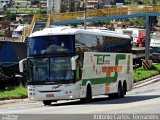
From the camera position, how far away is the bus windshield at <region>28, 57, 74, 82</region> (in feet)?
86.4

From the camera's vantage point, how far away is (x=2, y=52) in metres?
45.2

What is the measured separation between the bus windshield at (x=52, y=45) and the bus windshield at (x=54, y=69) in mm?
380

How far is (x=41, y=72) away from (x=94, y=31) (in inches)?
183

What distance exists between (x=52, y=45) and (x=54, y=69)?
45.6 inches

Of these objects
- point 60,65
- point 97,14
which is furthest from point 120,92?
point 97,14

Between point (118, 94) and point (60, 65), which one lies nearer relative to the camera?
point (60, 65)

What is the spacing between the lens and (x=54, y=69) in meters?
26.4

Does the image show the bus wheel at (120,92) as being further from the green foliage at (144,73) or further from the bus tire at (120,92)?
the green foliage at (144,73)

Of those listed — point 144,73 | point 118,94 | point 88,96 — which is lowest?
point 144,73

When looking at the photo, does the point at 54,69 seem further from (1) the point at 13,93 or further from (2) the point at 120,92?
(1) the point at 13,93

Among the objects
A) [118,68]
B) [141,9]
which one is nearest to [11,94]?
[118,68]

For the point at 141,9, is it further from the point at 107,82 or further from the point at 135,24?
the point at 135,24

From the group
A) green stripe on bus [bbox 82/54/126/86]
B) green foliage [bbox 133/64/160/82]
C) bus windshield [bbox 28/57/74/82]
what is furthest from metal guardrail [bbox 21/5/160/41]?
bus windshield [bbox 28/57/74/82]

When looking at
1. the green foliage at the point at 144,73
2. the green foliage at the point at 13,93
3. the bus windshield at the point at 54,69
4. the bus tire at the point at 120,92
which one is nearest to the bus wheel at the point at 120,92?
the bus tire at the point at 120,92
